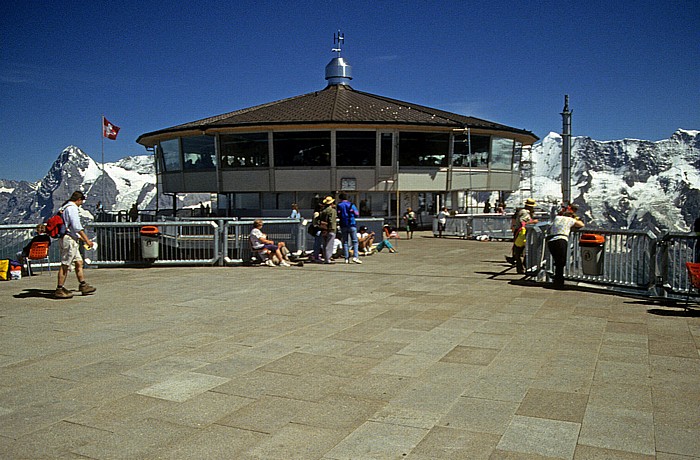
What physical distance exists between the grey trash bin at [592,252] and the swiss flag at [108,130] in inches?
1571

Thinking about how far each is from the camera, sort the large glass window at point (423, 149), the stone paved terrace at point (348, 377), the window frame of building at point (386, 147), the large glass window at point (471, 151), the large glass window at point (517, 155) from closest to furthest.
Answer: the stone paved terrace at point (348, 377) → the window frame of building at point (386, 147) → the large glass window at point (423, 149) → the large glass window at point (471, 151) → the large glass window at point (517, 155)

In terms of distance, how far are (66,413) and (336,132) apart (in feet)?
120

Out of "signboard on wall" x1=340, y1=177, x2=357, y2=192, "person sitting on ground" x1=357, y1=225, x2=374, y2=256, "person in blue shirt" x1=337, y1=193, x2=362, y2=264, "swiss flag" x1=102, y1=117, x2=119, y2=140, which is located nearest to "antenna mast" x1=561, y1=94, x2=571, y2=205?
"signboard on wall" x1=340, y1=177, x2=357, y2=192

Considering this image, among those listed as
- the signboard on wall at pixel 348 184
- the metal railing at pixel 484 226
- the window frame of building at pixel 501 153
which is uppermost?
the window frame of building at pixel 501 153

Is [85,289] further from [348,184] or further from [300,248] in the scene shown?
[348,184]

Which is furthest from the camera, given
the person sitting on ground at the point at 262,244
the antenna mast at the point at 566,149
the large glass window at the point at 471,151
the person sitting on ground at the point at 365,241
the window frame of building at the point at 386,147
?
the large glass window at the point at 471,151

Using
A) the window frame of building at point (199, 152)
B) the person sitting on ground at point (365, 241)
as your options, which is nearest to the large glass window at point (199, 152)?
the window frame of building at point (199, 152)

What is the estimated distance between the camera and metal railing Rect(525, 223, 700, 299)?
1030cm

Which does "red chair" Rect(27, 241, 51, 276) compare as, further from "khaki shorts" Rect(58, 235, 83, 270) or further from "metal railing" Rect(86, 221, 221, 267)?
"khaki shorts" Rect(58, 235, 83, 270)

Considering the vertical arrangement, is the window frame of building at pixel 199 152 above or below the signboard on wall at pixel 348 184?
above

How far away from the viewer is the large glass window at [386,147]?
41344mm

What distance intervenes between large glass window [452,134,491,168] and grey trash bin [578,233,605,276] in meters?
31.3

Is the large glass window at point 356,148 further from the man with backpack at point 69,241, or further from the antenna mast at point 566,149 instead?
the man with backpack at point 69,241

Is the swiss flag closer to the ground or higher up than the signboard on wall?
higher up
